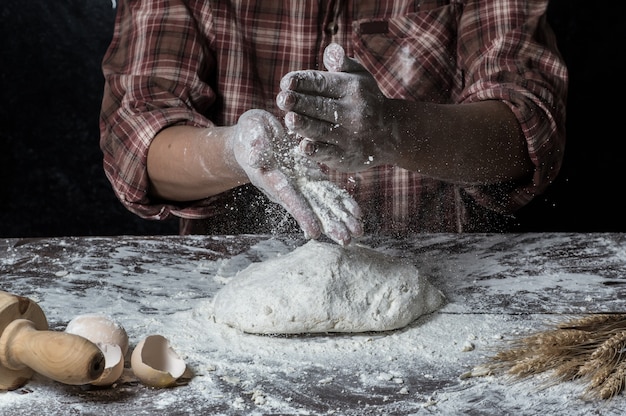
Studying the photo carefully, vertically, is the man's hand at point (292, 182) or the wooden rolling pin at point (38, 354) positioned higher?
the man's hand at point (292, 182)

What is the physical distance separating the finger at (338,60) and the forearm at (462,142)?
0.20 metres

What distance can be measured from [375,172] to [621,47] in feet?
3.34

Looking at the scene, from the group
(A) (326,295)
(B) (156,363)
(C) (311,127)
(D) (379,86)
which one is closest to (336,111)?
(C) (311,127)

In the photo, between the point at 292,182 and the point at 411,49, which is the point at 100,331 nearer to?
the point at 292,182

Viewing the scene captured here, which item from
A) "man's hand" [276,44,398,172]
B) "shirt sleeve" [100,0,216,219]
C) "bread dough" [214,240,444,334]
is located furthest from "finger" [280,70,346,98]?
"shirt sleeve" [100,0,216,219]

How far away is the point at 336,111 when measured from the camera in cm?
136

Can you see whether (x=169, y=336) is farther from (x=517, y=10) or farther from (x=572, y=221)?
(x=572, y=221)

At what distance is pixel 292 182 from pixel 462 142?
1.91ft

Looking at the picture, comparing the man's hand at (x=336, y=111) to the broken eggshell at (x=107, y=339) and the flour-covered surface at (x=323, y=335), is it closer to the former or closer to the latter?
the flour-covered surface at (x=323, y=335)

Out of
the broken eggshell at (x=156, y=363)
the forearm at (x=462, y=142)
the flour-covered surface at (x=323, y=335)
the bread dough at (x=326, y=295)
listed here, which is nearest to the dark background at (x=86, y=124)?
the forearm at (x=462, y=142)

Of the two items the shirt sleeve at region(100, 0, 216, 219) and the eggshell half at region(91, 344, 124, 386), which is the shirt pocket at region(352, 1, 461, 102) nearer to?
the shirt sleeve at region(100, 0, 216, 219)

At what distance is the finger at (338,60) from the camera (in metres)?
1.35

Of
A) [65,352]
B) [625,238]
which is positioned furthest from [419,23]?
[65,352]

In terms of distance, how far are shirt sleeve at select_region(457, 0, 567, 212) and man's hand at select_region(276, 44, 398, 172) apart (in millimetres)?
630
